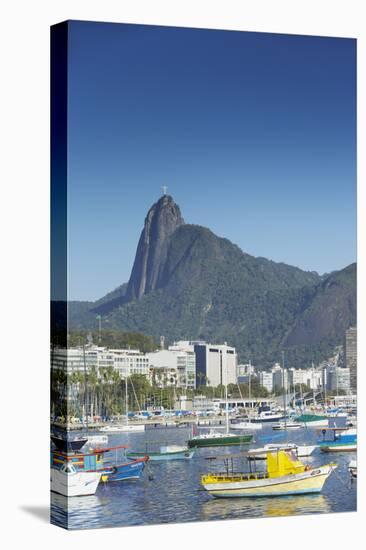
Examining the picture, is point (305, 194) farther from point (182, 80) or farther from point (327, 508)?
point (327, 508)

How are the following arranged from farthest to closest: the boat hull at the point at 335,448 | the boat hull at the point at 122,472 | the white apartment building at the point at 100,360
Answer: the boat hull at the point at 335,448, the boat hull at the point at 122,472, the white apartment building at the point at 100,360

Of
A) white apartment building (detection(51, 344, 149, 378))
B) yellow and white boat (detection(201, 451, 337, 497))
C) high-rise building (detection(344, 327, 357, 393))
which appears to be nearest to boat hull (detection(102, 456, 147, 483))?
yellow and white boat (detection(201, 451, 337, 497))

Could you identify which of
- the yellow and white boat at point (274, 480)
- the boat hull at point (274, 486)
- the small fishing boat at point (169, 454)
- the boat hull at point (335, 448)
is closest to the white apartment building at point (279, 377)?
the boat hull at point (335, 448)

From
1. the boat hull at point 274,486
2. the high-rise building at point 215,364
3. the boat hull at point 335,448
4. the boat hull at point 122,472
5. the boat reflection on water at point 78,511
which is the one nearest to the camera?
the boat reflection on water at point 78,511

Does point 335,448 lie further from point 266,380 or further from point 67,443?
point 67,443

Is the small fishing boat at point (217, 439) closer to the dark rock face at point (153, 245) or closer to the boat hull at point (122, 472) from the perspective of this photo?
the boat hull at point (122, 472)

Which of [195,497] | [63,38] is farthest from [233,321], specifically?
[63,38]

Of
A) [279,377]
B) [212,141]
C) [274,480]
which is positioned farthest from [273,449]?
[212,141]
